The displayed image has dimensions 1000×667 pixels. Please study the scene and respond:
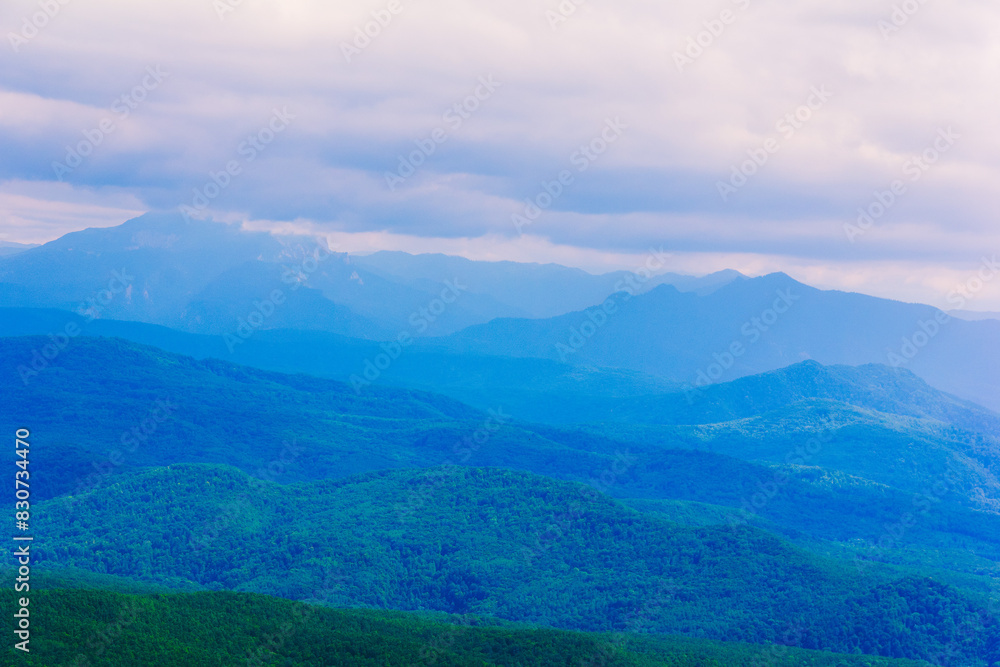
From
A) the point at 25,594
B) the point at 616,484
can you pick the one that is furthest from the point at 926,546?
the point at 25,594

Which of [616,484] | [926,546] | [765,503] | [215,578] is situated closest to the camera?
[215,578]

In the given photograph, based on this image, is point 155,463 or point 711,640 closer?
point 711,640

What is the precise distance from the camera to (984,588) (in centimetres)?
10200

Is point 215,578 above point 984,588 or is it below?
below

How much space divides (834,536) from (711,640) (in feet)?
266

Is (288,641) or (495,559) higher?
(288,641)

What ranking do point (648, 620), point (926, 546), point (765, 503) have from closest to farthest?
point (648, 620) → point (926, 546) → point (765, 503)

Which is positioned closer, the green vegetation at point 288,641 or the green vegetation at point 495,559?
the green vegetation at point 288,641

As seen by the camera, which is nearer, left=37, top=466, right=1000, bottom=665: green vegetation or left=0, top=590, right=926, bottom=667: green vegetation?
left=0, top=590, right=926, bottom=667: green vegetation

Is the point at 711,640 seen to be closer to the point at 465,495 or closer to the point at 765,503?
the point at 465,495

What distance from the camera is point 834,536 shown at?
152m

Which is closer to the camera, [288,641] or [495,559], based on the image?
[288,641]

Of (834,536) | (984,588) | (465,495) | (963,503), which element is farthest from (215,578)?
(963,503)

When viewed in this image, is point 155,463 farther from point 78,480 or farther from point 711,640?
point 711,640
